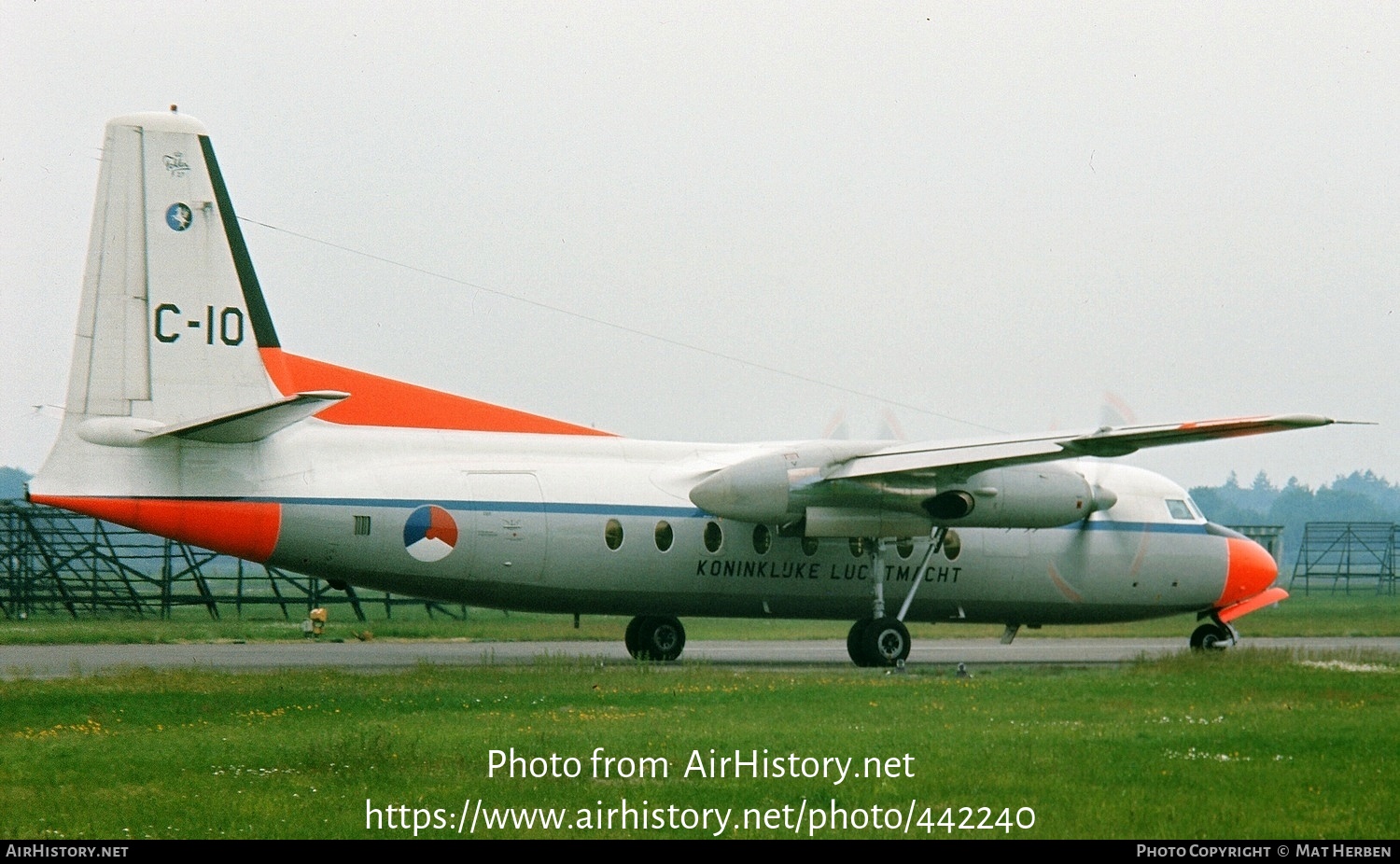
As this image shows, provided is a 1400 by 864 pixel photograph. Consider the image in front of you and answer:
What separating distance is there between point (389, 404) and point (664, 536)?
4.40 meters

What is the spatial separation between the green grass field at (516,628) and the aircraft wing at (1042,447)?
10.4 metres

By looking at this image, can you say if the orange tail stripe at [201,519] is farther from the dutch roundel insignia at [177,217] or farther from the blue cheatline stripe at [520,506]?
the dutch roundel insignia at [177,217]

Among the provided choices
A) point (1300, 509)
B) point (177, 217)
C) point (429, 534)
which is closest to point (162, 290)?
point (177, 217)

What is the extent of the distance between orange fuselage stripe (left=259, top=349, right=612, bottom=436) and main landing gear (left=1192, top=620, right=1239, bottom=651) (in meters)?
12.1

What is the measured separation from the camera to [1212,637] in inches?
1025

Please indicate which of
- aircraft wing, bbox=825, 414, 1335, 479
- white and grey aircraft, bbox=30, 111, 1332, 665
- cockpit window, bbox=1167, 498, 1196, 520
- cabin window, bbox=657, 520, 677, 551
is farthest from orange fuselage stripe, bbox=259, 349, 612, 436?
cockpit window, bbox=1167, 498, 1196, 520

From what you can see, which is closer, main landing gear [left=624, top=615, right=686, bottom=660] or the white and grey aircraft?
the white and grey aircraft

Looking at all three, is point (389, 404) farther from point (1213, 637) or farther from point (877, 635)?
point (1213, 637)

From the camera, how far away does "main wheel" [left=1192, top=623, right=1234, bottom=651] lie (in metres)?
26.0

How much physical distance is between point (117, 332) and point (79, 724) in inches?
226

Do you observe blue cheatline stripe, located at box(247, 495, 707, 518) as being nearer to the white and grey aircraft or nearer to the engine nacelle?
the white and grey aircraft

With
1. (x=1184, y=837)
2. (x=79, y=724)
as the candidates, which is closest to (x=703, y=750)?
(x=1184, y=837)

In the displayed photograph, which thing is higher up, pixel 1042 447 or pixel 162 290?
pixel 162 290

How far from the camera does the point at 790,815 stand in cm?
1024
